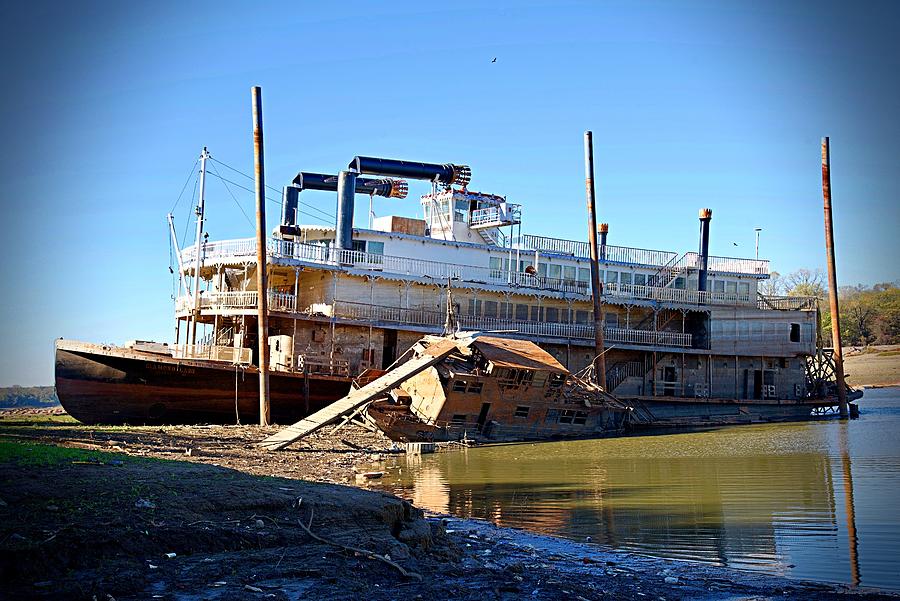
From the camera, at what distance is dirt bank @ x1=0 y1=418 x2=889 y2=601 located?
8102 mm

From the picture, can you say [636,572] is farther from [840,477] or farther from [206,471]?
[840,477]

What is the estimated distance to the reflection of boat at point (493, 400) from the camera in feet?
90.8

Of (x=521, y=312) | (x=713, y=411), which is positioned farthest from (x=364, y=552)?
(x=713, y=411)

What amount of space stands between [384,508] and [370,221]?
29.6 m

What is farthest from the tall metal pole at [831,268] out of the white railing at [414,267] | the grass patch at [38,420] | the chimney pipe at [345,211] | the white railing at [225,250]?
the grass patch at [38,420]

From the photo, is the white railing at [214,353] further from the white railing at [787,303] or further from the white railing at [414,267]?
the white railing at [787,303]

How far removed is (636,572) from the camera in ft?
34.3

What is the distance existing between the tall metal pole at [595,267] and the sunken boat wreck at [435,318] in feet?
2.84

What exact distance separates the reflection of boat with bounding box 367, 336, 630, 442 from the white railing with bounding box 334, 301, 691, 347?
617cm

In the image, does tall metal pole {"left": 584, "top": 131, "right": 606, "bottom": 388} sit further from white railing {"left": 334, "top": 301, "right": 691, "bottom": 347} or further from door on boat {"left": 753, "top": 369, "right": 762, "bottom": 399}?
door on boat {"left": 753, "top": 369, "right": 762, "bottom": 399}

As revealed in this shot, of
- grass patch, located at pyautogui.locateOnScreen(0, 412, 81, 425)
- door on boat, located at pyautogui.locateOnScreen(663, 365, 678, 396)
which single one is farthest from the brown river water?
grass patch, located at pyautogui.locateOnScreen(0, 412, 81, 425)

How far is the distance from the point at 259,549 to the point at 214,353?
23173mm

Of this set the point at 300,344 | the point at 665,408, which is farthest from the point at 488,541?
the point at 665,408

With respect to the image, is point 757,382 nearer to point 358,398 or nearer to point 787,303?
point 787,303
